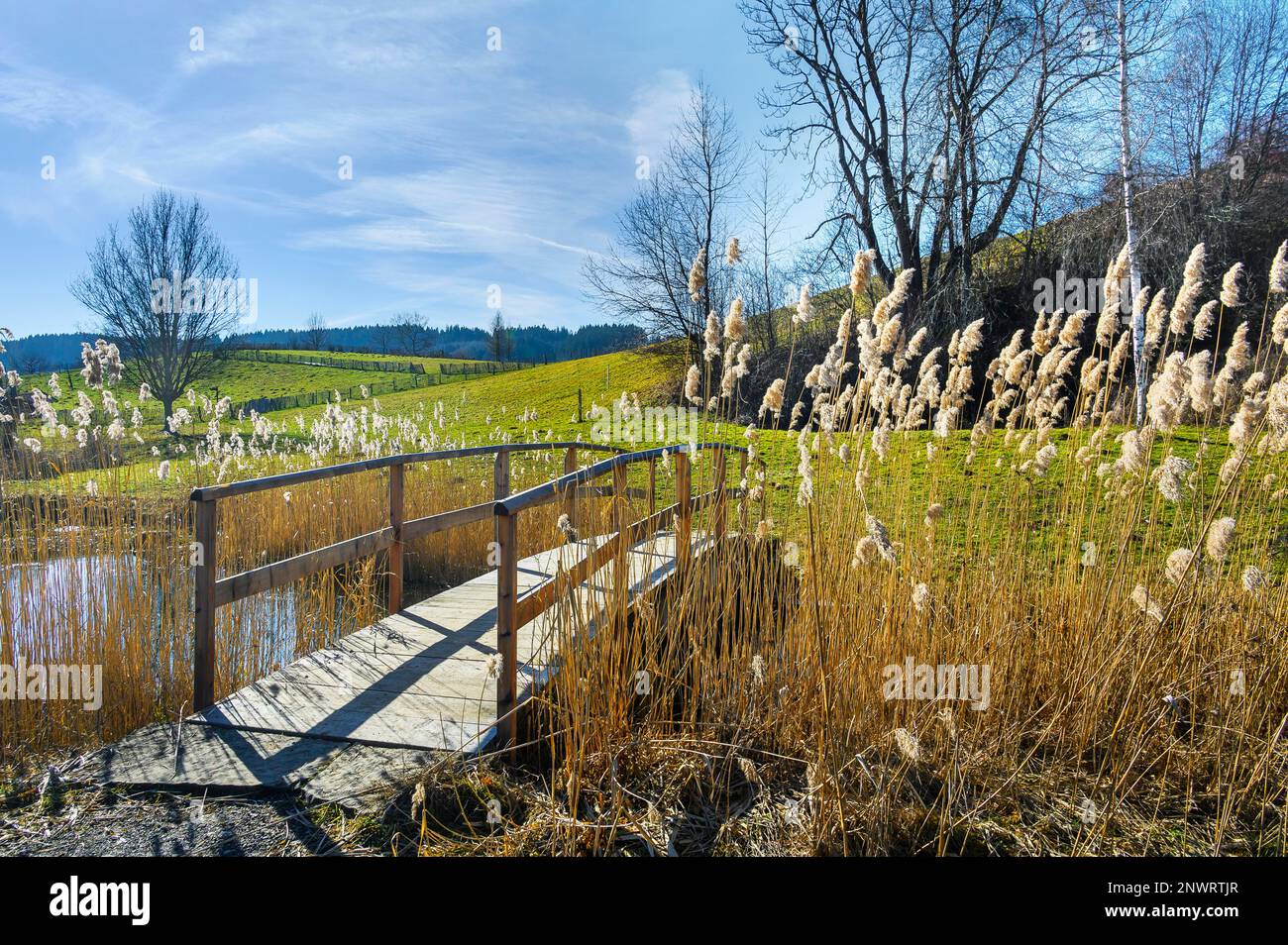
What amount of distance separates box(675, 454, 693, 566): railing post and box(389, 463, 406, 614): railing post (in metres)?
1.82

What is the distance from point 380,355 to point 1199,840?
6953 centimetres

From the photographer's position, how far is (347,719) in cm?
299

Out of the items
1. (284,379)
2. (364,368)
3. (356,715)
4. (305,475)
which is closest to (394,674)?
(356,715)

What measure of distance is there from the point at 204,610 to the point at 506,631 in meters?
1.52

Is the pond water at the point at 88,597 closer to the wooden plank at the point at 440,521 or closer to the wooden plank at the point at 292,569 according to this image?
the wooden plank at the point at 292,569

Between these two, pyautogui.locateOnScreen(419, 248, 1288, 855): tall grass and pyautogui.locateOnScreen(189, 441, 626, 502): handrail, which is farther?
pyautogui.locateOnScreen(189, 441, 626, 502): handrail

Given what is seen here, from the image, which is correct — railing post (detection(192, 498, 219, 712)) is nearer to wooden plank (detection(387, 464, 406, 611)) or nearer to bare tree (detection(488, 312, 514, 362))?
wooden plank (detection(387, 464, 406, 611))

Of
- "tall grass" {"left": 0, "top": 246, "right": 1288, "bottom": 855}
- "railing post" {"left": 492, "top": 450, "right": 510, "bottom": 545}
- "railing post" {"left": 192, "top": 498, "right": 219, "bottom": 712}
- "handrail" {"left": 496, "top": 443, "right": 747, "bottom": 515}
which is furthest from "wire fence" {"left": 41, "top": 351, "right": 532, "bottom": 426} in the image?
"tall grass" {"left": 0, "top": 246, "right": 1288, "bottom": 855}

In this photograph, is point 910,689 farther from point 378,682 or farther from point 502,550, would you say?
point 378,682

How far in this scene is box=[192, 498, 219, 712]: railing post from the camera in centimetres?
318

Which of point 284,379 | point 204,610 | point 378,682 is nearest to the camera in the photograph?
point 204,610

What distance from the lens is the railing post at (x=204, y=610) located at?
3.18 meters

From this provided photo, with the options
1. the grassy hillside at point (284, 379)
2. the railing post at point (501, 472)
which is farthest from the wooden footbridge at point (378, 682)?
the grassy hillside at point (284, 379)
